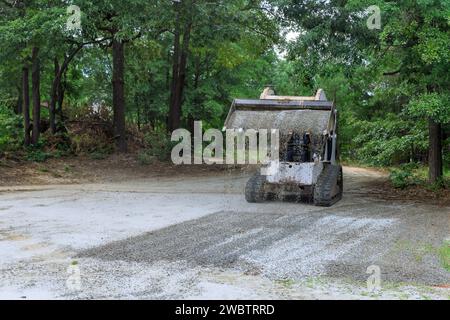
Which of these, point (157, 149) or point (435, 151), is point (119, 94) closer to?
point (157, 149)

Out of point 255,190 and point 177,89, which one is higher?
point 177,89

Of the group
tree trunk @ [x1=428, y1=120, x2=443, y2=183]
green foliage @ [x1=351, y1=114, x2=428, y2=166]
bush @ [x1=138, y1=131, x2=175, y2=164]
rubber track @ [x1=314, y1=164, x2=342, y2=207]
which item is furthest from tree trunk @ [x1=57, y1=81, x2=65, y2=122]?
tree trunk @ [x1=428, y1=120, x2=443, y2=183]

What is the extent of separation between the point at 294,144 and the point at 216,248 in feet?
20.2

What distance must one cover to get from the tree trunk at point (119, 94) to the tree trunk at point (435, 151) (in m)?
14.9

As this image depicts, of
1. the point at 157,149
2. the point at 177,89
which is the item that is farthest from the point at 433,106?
the point at 177,89

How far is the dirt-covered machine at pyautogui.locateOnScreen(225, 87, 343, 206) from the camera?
14336 millimetres

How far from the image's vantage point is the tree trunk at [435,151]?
1716 cm

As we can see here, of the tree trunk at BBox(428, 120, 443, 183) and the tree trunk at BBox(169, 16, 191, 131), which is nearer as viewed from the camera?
the tree trunk at BBox(428, 120, 443, 183)

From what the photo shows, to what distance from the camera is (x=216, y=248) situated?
29.7 ft

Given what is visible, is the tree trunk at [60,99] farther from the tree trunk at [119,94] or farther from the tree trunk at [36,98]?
the tree trunk at [119,94]

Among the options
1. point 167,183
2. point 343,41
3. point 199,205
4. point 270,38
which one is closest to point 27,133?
point 167,183

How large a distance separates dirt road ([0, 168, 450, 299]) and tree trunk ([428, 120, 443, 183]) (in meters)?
3.09

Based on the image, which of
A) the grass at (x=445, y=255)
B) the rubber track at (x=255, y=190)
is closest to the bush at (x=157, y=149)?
the rubber track at (x=255, y=190)

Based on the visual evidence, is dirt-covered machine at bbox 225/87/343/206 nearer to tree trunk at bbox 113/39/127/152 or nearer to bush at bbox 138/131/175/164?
bush at bbox 138/131/175/164
